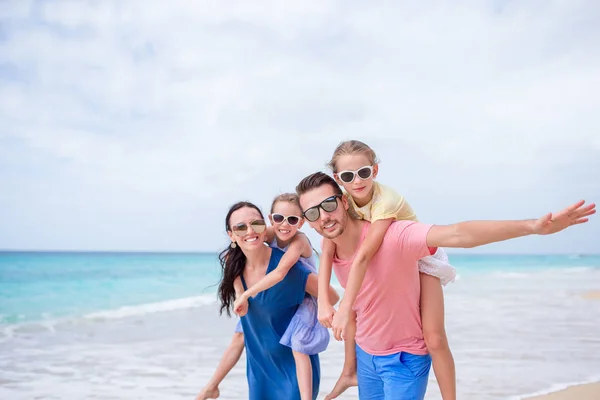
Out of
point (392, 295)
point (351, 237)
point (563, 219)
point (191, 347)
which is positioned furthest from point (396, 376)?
point (191, 347)

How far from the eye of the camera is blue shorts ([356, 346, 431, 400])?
3.40 meters

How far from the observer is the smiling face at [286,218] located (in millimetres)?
4023

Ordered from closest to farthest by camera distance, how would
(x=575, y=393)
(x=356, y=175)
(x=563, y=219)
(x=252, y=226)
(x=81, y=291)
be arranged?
(x=563, y=219) < (x=356, y=175) < (x=252, y=226) < (x=575, y=393) < (x=81, y=291)

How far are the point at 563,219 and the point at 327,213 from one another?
136 cm

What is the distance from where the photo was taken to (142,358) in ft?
28.6

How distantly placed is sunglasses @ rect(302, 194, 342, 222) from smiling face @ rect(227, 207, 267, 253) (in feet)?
1.93

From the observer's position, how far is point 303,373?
398 centimetres

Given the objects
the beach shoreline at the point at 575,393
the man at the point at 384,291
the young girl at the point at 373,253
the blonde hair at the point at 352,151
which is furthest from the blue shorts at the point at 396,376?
the beach shoreline at the point at 575,393

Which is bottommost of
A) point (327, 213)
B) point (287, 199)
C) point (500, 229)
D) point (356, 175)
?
point (500, 229)

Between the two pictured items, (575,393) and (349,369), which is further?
(575,393)

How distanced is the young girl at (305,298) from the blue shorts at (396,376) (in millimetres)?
446

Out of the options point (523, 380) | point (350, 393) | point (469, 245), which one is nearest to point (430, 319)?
point (469, 245)

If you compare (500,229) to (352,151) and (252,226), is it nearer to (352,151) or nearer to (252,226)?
(352,151)

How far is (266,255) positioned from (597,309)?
1288 centimetres
